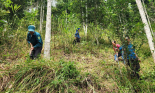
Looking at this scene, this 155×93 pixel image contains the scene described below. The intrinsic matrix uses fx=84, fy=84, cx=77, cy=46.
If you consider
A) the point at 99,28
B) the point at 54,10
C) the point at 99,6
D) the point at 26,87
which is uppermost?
the point at 54,10

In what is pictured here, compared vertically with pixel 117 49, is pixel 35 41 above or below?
above

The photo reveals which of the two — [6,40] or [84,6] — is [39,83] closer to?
[6,40]

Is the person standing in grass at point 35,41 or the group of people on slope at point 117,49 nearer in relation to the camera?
the group of people on slope at point 117,49

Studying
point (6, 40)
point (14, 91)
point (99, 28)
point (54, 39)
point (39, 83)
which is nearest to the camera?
point (14, 91)

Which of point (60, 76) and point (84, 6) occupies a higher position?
point (84, 6)

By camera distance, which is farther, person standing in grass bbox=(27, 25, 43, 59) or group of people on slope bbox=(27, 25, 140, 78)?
person standing in grass bbox=(27, 25, 43, 59)

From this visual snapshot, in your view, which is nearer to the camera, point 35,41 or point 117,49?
point 117,49

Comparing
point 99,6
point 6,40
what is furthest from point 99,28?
point 6,40

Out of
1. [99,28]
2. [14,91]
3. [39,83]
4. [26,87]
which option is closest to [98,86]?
[39,83]

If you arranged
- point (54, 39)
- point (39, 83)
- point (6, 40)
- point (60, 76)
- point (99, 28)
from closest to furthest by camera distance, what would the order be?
point (39, 83) → point (60, 76) → point (6, 40) → point (54, 39) → point (99, 28)

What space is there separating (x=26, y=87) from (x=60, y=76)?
0.64 metres

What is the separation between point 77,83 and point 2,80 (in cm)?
150

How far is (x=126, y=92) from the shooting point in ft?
6.09

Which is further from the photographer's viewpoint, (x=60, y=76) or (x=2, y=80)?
(x=60, y=76)
